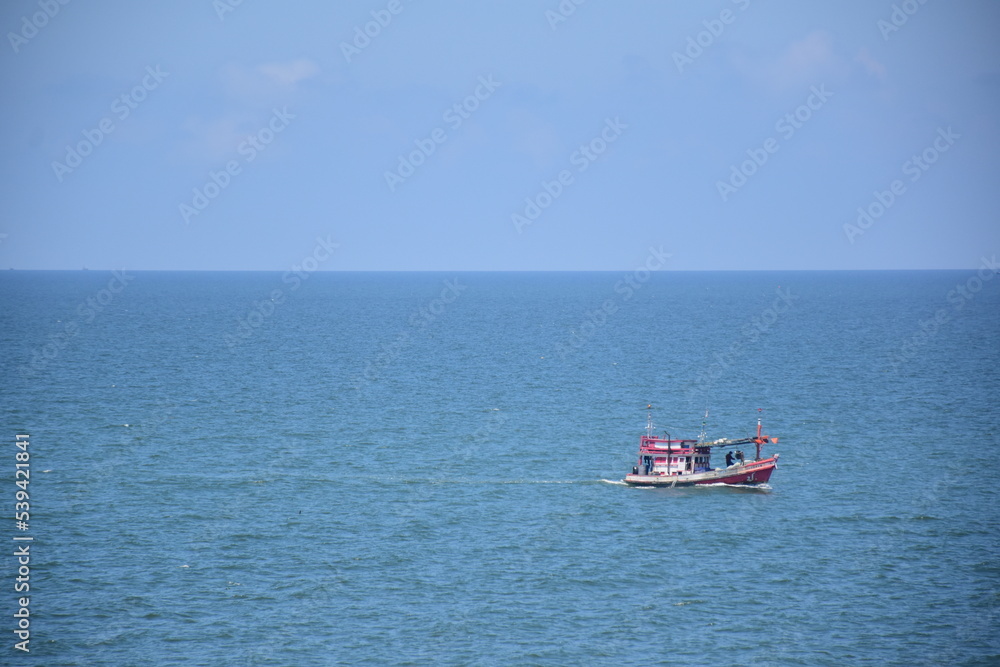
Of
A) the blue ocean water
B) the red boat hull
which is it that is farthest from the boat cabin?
the blue ocean water

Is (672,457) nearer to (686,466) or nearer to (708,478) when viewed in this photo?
(686,466)

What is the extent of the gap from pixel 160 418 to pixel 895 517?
2615 inches

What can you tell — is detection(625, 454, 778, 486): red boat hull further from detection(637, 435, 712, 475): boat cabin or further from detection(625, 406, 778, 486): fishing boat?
detection(637, 435, 712, 475): boat cabin

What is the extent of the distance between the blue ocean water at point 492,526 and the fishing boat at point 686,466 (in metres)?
1.33

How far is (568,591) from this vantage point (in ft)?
180

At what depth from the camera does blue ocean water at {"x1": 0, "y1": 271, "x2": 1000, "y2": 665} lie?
49.3m

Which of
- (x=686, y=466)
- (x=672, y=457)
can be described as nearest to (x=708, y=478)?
(x=686, y=466)

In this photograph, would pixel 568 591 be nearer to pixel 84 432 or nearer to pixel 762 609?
pixel 762 609

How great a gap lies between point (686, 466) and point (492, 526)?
1803 cm

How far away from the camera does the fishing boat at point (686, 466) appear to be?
75.4 m

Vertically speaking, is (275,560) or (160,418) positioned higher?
(160,418)

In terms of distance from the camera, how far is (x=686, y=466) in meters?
77.1

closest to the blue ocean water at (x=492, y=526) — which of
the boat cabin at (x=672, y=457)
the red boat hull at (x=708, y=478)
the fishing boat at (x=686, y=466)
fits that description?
the red boat hull at (x=708, y=478)

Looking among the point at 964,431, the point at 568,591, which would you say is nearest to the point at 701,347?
the point at 964,431
